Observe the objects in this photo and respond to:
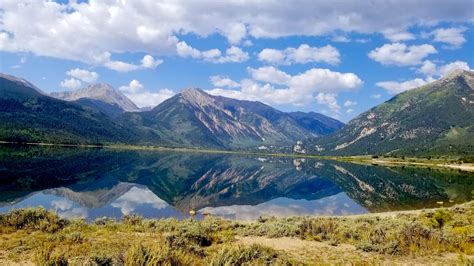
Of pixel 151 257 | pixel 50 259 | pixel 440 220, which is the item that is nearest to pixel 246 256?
pixel 151 257

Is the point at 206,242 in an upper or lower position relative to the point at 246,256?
lower

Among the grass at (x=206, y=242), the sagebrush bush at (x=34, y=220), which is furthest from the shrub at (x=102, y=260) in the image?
the sagebrush bush at (x=34, y=220)

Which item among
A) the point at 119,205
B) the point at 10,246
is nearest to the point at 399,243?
the point at 10,246

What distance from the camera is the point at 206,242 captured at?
2208 centimetres

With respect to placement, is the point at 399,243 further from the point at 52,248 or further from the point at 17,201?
the point at 17,201

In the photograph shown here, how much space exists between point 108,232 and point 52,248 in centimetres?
578

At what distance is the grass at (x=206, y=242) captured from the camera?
50.5 ft

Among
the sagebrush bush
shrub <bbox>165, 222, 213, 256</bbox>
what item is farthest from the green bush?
the sagebrush bush

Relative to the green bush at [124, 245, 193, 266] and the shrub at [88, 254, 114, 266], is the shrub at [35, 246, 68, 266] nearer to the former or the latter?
the shrub at [88, 254, 114, 266]

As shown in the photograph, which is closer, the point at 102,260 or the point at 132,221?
the point at 102,260

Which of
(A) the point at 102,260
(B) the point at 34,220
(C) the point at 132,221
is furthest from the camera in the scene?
(C) the point at 132,221

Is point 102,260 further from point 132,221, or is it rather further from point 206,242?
point 132,221

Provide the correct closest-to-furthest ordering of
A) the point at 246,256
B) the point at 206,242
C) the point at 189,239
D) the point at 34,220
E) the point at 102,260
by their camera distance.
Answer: the point at 102,260, the point at 246,256, the point at 189,239, the point at 206,242, the point at 34,220

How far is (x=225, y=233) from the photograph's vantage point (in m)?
25.3
